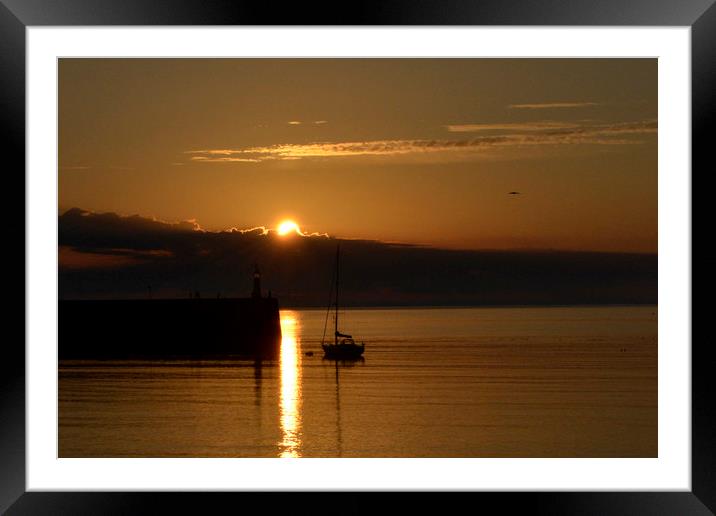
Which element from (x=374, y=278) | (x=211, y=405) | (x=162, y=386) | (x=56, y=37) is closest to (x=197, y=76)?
(x=374, y=278)

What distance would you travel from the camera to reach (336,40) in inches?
107

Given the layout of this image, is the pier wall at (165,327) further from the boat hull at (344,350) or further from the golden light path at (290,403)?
the boat hull at (344,350)

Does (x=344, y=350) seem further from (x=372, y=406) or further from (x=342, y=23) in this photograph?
(x=342, y=23)

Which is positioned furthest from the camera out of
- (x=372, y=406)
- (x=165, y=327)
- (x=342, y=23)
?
(x=165, y=327)

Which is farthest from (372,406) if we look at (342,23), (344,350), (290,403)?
(342,23)

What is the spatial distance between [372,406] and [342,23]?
68.2 ft

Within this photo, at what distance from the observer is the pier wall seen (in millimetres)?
28906

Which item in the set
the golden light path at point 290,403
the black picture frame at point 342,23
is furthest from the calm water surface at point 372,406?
the black picture frame at point 342,23

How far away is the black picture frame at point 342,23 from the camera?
251cm

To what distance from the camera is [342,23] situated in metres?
2.51

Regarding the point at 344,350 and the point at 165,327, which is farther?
the point at 344,350

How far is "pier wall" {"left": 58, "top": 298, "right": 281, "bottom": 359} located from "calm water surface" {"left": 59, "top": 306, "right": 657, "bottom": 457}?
570mm

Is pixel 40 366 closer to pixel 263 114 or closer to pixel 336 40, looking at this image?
pixel 336 40

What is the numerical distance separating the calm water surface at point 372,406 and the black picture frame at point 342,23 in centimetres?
1402
